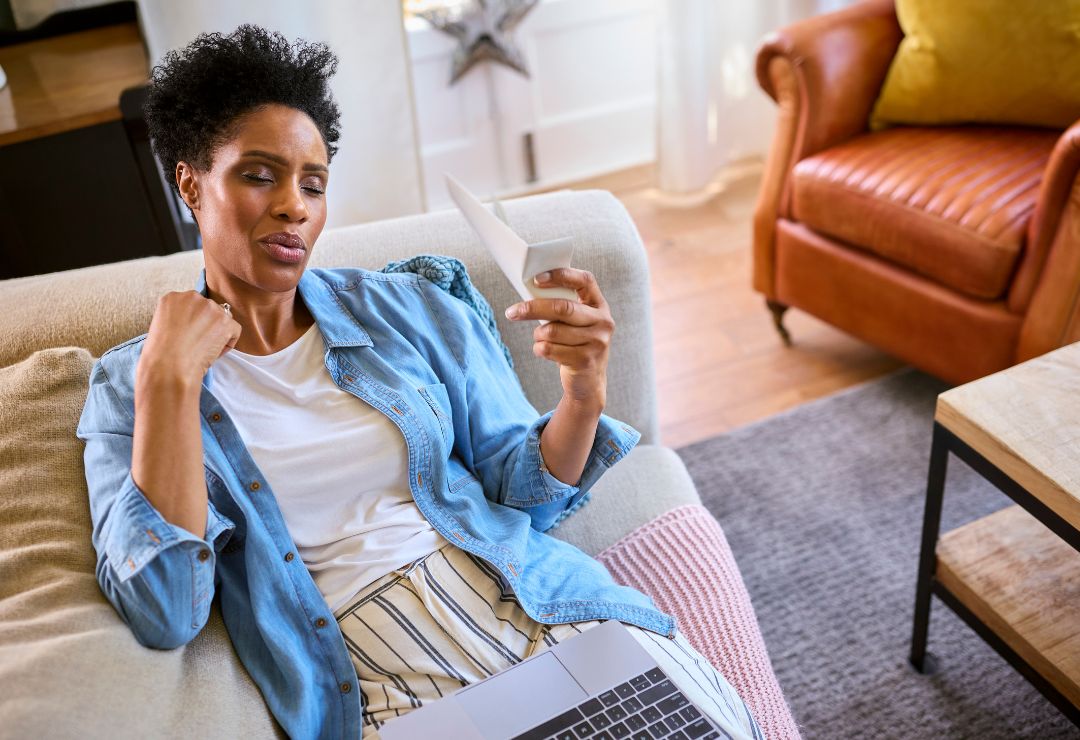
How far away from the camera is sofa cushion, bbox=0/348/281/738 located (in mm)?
848

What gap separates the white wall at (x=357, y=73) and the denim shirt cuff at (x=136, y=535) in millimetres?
1463

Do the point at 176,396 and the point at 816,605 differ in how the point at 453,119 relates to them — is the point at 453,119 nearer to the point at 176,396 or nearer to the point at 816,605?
the point at 816,605

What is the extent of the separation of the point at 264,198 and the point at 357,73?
56.7 inches

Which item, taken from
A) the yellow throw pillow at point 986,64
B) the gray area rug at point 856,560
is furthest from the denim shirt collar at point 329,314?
the yellow throw pillow at point 986,64

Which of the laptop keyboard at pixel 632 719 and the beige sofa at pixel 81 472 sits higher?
the beige sofa at pixel 81 472

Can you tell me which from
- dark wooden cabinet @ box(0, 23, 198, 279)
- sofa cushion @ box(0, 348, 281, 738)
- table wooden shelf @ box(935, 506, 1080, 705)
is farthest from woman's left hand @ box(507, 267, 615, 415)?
dark wooden cabinet @ box(0, 23, 198, 279)

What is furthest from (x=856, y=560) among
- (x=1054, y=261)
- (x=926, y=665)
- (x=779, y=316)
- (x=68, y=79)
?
(x=68, y=79)

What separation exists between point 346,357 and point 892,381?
149 centimetres

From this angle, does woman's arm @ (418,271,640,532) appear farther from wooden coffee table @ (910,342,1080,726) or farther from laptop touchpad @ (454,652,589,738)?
wooden coffee table @ (910,342,1080,726)

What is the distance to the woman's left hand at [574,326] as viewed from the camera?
3.18ft

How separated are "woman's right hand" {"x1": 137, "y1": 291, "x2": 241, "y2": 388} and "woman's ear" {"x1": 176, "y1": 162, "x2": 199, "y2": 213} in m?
0.14

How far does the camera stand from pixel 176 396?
3.17ft

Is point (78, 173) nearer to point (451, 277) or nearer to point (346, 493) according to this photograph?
point (451, 277)

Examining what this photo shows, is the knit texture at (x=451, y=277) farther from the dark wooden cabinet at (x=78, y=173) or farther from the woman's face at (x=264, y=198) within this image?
the dark wooden cabinet at (x=78, y=173)
